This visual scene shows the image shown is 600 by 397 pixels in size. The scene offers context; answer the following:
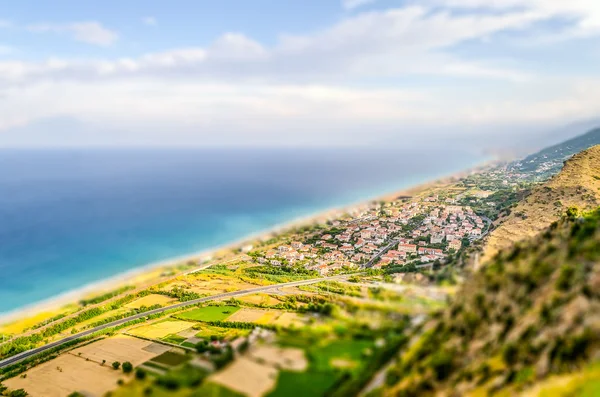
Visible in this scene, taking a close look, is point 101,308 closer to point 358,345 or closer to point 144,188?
point 358,345

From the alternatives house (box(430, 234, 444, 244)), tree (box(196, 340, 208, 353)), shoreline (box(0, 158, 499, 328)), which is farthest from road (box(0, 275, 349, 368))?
house (box(430, 234, 444, 244))

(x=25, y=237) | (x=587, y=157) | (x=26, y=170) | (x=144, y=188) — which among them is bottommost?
(x=587, y=157)

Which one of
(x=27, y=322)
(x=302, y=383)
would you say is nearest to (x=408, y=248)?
(x=302, y=383)

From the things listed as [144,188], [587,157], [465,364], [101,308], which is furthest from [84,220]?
[587,157]

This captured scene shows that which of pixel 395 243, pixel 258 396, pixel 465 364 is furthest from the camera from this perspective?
pixel 395 243

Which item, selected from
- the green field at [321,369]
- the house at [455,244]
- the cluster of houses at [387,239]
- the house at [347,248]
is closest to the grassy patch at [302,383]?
the green field at [321,369]

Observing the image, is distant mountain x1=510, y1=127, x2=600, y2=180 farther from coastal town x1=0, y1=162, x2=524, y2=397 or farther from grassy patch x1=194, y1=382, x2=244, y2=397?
grassy patch x1=194, y1=382, x2=244, y2=397

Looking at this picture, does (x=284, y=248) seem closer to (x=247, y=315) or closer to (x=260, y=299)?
Answer: (x=260, y=299)
